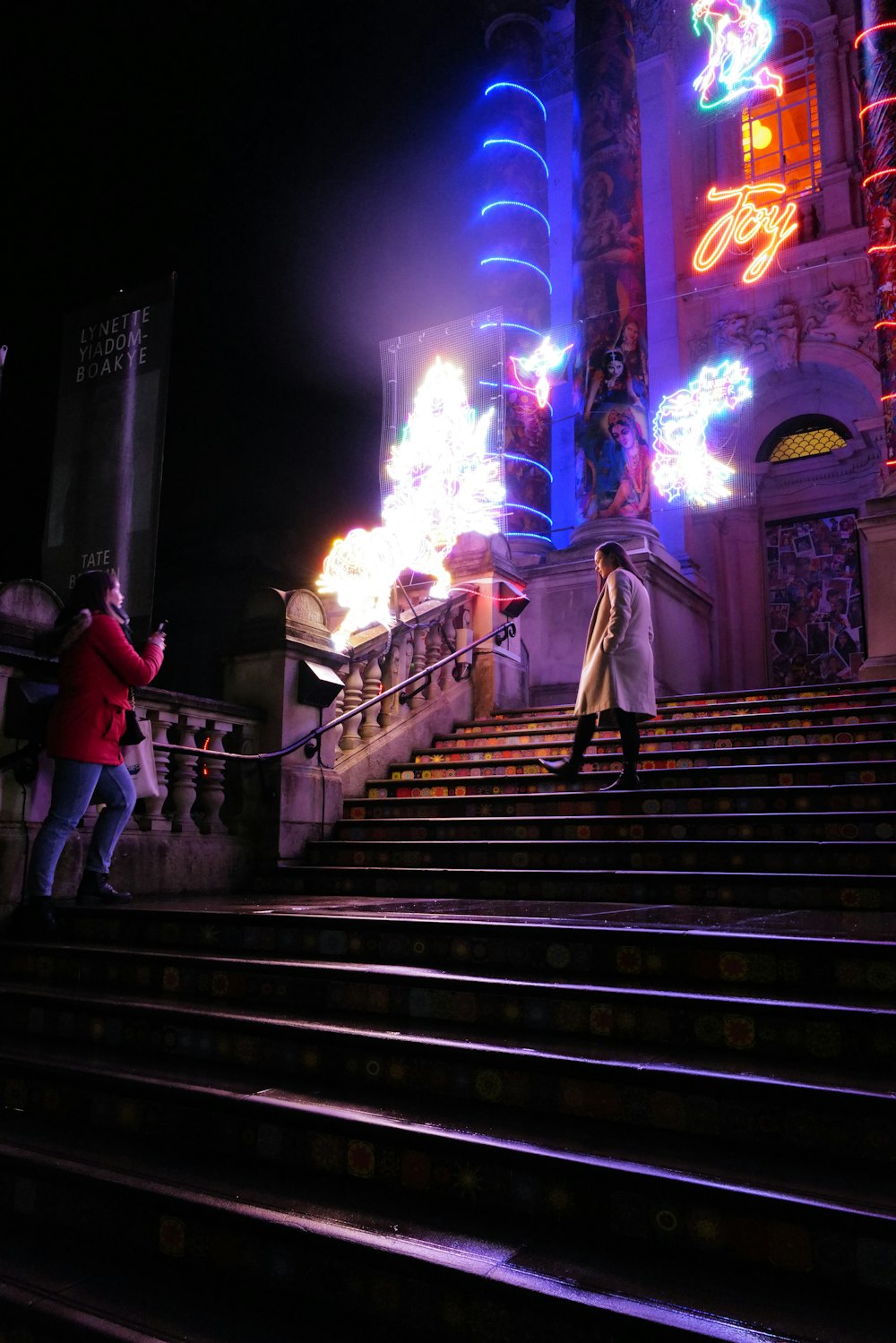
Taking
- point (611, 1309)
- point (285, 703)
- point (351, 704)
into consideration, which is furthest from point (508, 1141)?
point (351, 704)

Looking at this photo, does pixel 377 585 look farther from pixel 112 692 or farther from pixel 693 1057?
pixel 693 1057

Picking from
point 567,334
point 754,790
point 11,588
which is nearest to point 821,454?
point 567,334

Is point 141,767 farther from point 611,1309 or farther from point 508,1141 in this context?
point 611,1309

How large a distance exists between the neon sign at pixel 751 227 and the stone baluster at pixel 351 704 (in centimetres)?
1287

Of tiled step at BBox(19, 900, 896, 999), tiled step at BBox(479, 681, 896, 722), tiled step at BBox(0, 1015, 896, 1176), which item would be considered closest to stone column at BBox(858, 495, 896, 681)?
tiled step at BBox(479, 681, 896, 722)

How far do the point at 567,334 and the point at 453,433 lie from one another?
4.81 meters

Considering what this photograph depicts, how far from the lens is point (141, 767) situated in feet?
19.3

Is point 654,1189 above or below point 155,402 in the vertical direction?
below

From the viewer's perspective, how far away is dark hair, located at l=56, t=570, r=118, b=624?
549cm

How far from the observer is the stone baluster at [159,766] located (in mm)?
6480

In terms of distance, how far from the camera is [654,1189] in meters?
2.45

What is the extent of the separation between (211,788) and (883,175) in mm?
11366

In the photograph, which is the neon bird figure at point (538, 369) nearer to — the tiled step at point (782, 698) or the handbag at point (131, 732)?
the tiled step at point (782, 698)

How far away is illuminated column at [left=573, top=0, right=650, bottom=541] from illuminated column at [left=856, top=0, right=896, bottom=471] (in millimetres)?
3841
